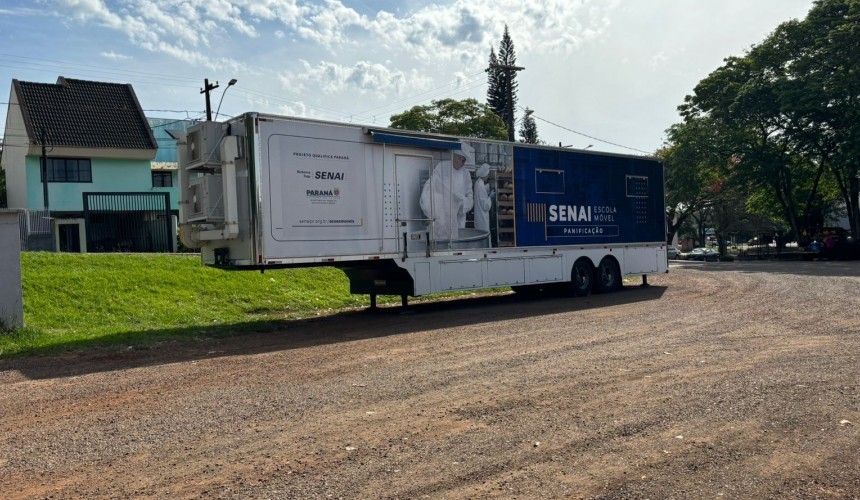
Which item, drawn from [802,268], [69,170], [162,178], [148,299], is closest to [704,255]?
[802,268]

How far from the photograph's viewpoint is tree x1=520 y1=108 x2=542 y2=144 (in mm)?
81062

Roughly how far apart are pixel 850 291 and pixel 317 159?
41.9 ft

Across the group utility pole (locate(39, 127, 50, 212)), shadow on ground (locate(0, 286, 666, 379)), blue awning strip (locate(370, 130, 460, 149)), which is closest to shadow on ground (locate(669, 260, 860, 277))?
shadow on ground (locate(0, 286, 666, 379))

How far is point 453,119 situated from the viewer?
146ft

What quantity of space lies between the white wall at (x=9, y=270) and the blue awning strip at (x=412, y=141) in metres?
6.28

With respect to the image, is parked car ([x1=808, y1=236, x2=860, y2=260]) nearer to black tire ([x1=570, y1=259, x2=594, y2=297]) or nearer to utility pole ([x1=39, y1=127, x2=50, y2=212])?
black tire ([x1=570, y1=259, x2=594, y2=297])

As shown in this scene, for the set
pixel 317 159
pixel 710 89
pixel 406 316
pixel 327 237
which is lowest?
pixel 406 316

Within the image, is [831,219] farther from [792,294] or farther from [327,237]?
[327,237]

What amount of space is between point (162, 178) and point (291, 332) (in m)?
30.4

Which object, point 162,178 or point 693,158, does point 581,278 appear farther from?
point 162,178

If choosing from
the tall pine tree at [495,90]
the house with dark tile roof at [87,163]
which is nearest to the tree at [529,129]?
the tall pine tree at [495,90]

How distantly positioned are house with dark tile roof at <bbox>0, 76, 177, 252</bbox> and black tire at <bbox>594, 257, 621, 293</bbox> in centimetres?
1852

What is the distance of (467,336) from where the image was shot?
11234 millimetres

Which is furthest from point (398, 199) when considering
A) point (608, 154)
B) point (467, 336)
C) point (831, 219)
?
point (831, 219)
